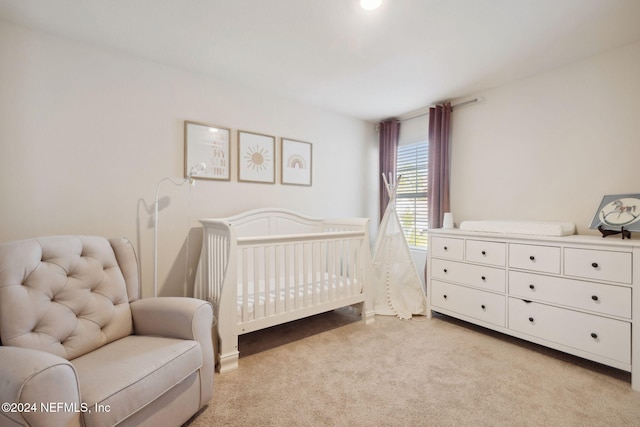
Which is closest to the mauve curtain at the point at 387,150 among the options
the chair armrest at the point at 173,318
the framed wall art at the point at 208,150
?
the framed wall art at the point at 208,150

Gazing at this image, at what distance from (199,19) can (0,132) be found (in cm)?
145

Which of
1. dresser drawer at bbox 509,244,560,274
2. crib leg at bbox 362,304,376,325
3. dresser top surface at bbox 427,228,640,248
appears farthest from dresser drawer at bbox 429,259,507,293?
crib leg at bbox 362,304,376,325

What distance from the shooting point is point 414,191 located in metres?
3.56

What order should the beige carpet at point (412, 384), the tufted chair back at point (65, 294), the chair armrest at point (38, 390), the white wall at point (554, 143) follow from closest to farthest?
the chair armrest at point (38, 390)
the tufted chair back at point (65, 294)
the beige carpet at point (412, 384)
the white wall at point (554, 143)

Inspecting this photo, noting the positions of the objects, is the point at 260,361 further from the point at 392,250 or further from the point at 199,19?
the point at 199,19

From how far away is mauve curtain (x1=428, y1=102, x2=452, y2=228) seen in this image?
3.13 metres

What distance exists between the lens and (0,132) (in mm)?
1827

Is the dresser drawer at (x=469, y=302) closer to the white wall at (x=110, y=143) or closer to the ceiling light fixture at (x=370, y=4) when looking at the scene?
the white wall at (x=110, y=143)

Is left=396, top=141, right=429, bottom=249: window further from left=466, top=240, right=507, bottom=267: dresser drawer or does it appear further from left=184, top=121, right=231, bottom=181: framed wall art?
left=184, top=121, right=231, bottom=181: framed wall art

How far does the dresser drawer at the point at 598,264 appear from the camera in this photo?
5.68 feet

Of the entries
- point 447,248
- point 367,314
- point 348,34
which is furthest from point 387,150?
point 367,314

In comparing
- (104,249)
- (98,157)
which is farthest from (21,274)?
(98,157)

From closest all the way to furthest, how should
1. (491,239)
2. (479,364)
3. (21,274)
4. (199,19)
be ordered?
(21,274), (199,19), (479,364), (491,239)

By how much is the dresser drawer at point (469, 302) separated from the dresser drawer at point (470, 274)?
0.06 meters
